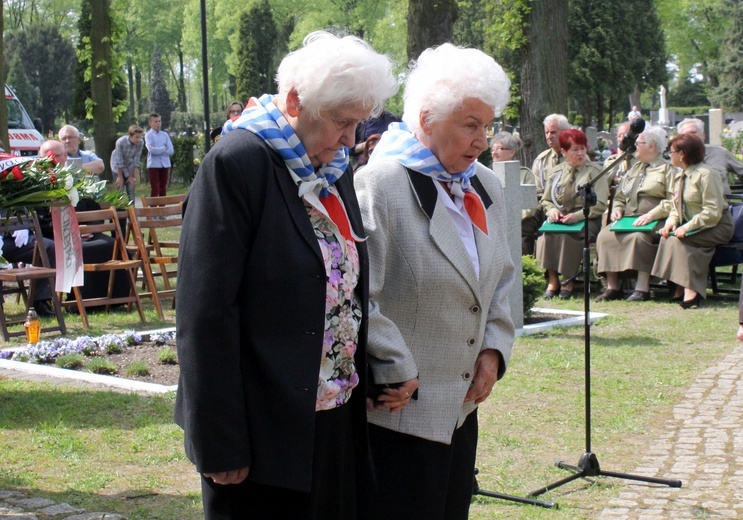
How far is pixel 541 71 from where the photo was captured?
15.4 metres

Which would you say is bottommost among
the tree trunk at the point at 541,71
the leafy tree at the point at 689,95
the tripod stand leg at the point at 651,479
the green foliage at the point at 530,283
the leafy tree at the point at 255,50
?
the tripod stand leg at the point at 651,479

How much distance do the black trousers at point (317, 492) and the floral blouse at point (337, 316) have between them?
0.23ft

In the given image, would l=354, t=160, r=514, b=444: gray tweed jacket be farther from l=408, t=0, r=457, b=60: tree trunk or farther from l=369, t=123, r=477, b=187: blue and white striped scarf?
l=408, t=0, r=457, b=60: tree trunk

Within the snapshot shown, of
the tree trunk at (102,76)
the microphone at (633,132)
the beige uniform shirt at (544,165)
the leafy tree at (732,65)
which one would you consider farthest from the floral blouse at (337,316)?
the leafy tree at (732,65)

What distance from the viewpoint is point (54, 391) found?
7.12 m

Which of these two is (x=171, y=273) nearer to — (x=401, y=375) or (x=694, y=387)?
(x=694, y=387)

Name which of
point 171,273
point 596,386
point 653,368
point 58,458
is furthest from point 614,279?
point 58,458

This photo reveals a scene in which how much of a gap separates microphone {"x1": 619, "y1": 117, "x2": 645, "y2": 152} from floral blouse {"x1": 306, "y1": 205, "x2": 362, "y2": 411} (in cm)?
272

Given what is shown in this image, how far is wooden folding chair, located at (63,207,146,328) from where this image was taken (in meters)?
10.0

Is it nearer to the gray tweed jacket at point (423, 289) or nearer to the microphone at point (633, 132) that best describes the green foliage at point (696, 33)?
the microphone at point (633, 132)

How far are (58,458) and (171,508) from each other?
1.14 meters

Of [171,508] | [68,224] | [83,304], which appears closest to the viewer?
[171,508]

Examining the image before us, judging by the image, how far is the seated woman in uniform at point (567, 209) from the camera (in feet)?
38.0

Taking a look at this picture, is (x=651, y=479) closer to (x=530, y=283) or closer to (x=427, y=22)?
(x=530, y=283)
